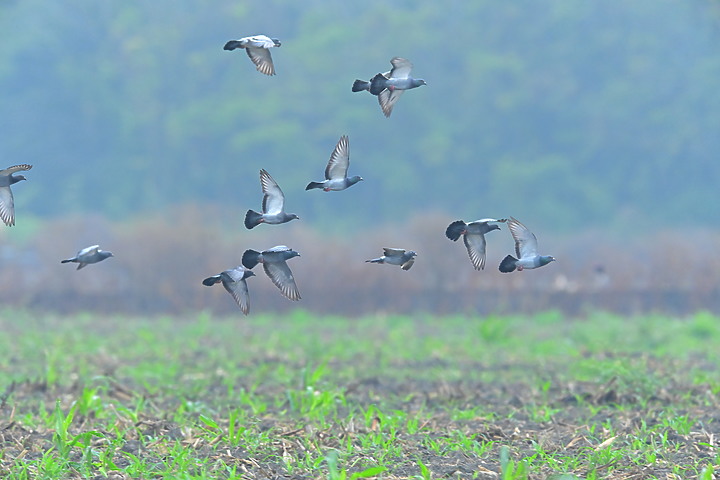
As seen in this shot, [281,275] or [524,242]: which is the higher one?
[524,242]

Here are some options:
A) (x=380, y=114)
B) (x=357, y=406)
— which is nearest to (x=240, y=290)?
(x=357, y=406)

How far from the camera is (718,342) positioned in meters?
14.6

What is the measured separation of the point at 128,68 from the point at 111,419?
1418 inches

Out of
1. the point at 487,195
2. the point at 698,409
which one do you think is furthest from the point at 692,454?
the point at 487,195

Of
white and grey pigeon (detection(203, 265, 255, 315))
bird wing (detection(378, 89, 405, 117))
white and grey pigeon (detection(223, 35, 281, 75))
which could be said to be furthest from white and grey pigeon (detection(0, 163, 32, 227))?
bird wing (detection(378, 89, 405, 117))

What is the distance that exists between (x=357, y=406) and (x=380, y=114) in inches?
1205

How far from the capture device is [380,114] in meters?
38.1

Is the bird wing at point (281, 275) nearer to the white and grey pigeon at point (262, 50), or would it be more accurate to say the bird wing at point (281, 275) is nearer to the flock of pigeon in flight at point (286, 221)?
the flock of pigeon in flight at point (286, 221)

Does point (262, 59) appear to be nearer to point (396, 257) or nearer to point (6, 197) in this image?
point (396, 257)

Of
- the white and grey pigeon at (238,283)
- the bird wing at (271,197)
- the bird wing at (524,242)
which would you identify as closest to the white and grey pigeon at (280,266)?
the white and grey pigeon at (238,283)

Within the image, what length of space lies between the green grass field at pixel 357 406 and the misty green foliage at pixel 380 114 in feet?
75.4

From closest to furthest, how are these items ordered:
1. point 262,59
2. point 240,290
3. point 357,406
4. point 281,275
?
point 281,275, point 240,290, point 262,59, point 357,406

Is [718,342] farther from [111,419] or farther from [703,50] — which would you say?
[703,50]

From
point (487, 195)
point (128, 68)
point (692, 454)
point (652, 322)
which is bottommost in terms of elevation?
point (692, 454)
